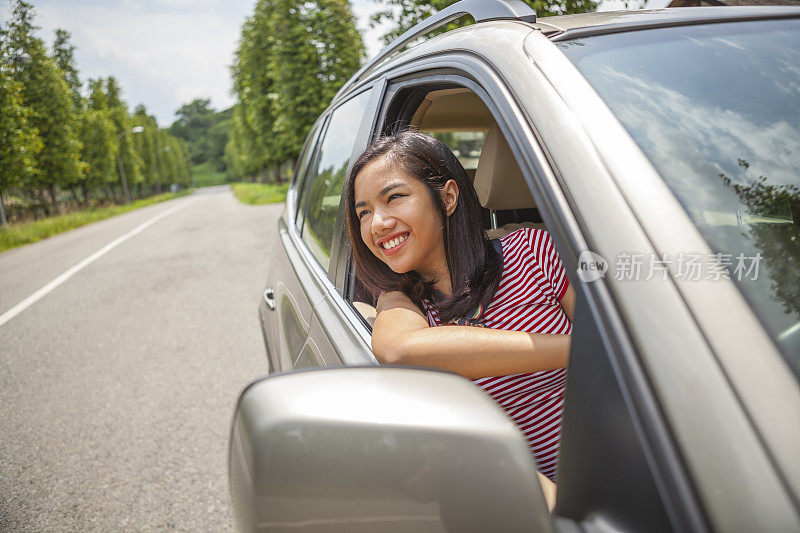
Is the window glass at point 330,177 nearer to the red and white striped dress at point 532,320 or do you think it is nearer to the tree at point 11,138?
the red and white striped dress at point 532,320

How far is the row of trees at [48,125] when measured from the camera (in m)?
16.9

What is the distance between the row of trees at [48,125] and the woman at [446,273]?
59.5 ft

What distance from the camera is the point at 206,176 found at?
371 feet

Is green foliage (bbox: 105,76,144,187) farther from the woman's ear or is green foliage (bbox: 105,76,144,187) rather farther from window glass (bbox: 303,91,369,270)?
the woman's ear

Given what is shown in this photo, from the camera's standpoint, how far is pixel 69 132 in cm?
2419

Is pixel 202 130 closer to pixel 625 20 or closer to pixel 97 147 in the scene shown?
pixel 97 147

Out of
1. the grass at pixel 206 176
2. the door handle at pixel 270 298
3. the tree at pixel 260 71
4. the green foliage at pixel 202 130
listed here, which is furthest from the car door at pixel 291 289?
the green foliage at pixel 202 130

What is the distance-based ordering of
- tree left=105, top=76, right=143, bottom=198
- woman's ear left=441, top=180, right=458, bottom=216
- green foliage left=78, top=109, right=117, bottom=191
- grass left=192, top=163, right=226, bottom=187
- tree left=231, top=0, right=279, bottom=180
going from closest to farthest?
1. woman's ear left=441, top=180, right=458, bottom=216
2. tree left=231, top=0, right=279, bottom=180
3. green foliage left=78, top=109, right=117, bottom=191
4. tree left=105, top=76, right=143, bottom=198
5. grass left=192, top=163, right=226, bottom=187

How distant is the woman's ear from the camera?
1.48 metres

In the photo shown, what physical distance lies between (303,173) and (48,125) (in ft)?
88.2

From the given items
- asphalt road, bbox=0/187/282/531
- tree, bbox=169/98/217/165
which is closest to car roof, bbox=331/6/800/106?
asphalt road, bbox=0/187/282/531

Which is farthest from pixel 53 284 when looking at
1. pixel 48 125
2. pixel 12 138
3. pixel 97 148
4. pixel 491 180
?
pixel 97 148

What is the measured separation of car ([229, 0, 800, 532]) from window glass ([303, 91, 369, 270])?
100 centimetres

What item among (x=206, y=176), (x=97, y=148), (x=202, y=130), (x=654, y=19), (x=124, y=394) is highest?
(x=202, y=130)
